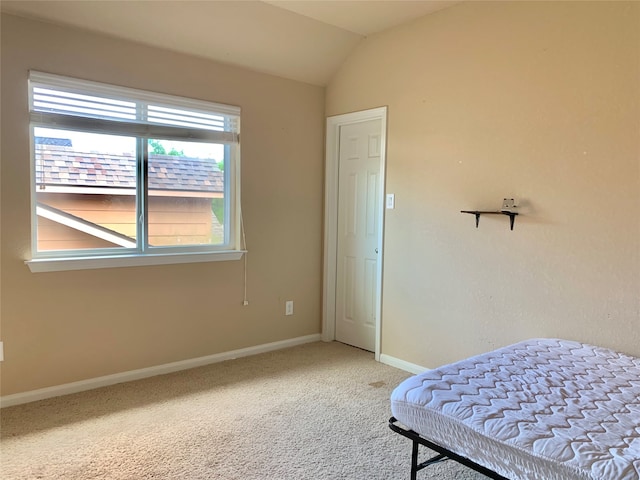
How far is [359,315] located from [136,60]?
260 centimetres

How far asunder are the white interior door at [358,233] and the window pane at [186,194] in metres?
1.09

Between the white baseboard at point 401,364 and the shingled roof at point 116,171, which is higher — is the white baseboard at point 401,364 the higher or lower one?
the lower one

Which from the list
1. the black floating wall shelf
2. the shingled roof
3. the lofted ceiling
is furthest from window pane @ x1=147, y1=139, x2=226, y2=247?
the black floating wall shelf

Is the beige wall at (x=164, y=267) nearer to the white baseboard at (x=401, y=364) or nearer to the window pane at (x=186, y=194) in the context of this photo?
the window pane at (x=186, y=194)

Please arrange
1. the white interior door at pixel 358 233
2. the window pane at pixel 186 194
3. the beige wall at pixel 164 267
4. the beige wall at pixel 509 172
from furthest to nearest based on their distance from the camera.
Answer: the white interior door at pixel 358 233, the window pane at pixel 186 194, the beige wall at pixel 164 267, the beige wall at pixel 509 172

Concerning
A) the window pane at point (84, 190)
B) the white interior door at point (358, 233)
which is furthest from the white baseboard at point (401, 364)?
the window pane at point (84, 190)

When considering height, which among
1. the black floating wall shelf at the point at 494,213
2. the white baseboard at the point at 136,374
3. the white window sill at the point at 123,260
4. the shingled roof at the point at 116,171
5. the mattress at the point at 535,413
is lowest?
the white baseboard at the point at 136,374

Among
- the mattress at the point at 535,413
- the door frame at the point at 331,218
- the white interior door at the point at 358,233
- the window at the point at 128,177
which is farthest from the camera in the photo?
the door frame at the point at 331,218

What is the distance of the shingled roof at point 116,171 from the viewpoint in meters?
2.76

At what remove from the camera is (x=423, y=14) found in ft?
10.2

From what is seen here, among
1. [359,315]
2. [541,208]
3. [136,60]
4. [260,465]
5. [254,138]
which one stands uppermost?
[136,60]

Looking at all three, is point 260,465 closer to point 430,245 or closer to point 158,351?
point 158,351

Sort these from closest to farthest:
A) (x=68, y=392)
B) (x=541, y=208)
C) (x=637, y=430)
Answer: (x=637, y=430) → (x=541, y=208) → (x=68, y=392)

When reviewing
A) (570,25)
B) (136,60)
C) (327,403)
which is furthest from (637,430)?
(136,60)
